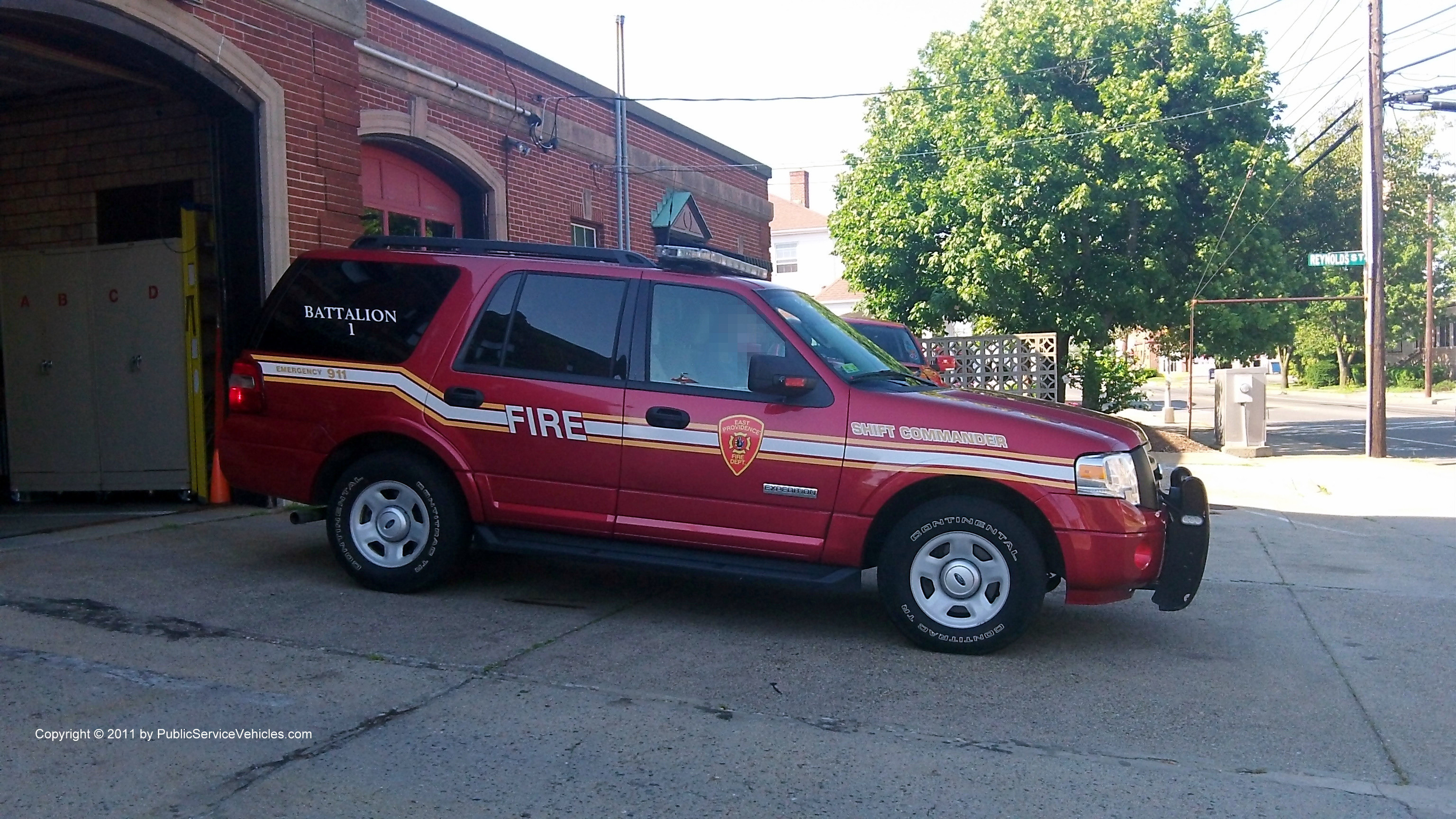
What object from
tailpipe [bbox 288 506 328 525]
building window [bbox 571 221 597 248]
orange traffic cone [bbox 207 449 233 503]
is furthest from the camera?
building window [bbox 571 221 597 248]

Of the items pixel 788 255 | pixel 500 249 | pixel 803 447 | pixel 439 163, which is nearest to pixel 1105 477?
pixel 803 447

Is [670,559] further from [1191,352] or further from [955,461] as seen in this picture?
[1191,352]

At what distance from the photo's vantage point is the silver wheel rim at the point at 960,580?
18.5 ft

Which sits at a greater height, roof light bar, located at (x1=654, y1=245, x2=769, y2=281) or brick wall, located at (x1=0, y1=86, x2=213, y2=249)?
brick wall, located at (x1=0, y1=86, x2=213, y2=249)

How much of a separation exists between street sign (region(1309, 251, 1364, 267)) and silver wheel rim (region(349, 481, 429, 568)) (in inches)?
627

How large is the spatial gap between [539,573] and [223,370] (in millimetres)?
3855

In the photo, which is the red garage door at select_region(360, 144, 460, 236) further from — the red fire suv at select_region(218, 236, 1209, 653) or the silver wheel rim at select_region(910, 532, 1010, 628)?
the silver wheel rim at select_region(910, 532, 1010, 628)

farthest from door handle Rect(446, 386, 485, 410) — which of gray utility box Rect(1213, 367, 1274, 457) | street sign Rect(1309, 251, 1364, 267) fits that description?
street sign Rect(1309, 251, 1364, 267)

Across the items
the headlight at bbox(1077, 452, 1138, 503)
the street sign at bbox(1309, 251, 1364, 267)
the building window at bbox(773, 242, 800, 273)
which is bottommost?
the headlight at bbox(1077, 452, 1138, 503)

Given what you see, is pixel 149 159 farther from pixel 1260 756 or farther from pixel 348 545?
pixel 1260 756

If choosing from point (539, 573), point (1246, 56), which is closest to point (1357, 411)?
point (1246, 56)

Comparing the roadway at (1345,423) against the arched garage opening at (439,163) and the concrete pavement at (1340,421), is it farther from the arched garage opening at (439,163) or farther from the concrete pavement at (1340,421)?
the arched garage opening at (439,163)

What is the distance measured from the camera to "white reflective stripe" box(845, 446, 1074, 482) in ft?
18.2

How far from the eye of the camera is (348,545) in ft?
21.6
